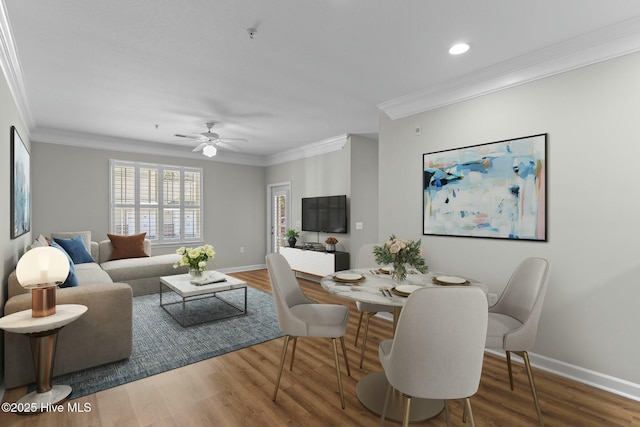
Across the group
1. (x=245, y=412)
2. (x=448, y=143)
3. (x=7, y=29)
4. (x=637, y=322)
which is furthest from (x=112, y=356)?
(x=637, y=322)

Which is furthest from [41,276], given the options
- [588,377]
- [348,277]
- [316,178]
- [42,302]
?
[316,178]

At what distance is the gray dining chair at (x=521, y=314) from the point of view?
205 cm

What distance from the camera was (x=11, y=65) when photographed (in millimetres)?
2764

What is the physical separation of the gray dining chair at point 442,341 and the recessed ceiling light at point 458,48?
201cm

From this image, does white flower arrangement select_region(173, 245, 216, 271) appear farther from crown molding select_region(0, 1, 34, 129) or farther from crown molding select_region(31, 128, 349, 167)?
crown molding select_region(31, 128, 349, 167)

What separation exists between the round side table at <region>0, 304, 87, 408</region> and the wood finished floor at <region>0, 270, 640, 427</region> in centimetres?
14

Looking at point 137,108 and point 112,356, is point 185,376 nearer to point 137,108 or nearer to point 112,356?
point 112,356

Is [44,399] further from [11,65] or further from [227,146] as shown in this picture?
[227,146]

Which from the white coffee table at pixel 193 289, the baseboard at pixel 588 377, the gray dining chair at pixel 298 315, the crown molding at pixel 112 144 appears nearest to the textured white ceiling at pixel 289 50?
the crown molding at pixel 112 144

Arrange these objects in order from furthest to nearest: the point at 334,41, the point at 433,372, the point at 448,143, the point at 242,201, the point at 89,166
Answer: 1. the point at 242,201
2. the point at 89,166
3. the point at 448,143
4. the point at 334,41
5. the point at 433,372

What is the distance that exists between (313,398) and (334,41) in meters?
2.63

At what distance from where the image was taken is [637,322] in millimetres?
2279

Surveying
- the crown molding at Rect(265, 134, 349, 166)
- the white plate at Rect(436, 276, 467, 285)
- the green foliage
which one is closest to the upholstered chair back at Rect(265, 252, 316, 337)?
the green foliage

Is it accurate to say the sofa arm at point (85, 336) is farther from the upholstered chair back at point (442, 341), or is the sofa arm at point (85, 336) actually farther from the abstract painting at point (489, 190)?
the abstract painting at point (489, 190)
